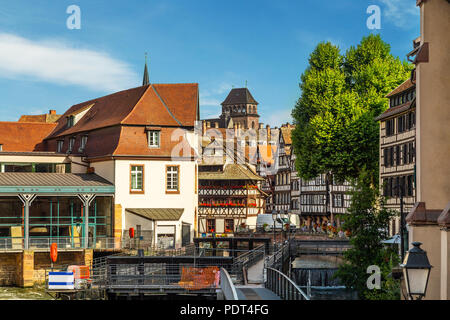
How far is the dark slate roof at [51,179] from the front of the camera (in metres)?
45.5

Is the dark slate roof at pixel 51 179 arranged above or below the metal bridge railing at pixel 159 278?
above

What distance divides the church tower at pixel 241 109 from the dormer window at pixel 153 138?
5440 inches

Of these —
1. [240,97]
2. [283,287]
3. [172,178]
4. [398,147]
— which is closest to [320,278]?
[398,147]

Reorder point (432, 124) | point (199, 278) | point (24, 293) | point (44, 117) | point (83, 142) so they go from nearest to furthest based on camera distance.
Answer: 1. point (432, 124)
2. point (199, 278)
3. point (24, 293)
4. point (83, 142)
5. point (44, 117)

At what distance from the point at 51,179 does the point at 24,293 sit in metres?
9.56

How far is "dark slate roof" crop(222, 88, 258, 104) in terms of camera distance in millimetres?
192350

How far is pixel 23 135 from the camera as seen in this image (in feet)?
201

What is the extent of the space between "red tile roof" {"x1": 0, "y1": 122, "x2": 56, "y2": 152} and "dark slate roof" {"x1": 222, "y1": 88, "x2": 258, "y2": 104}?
13104cm

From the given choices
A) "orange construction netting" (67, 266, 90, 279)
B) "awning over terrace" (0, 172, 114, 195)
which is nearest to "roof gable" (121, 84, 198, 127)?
"awning over terrace" (0, 172, 114, 195)

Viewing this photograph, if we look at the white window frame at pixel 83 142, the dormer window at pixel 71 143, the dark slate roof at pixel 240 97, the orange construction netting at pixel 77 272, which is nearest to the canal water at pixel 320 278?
the orange construction netting at pixel 77 272

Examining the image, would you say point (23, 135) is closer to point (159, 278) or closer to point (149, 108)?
point (149, 108)

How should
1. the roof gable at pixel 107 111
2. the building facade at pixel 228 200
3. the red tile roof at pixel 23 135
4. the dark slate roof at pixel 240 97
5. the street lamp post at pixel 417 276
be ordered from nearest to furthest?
the street lamp post at pixel 417 276 → the roof gable at pixel 107 111 → the red tile roof at pixel 23 135 → the building facade at pixel 228 200 → the dark slate roof at pixel 240 97

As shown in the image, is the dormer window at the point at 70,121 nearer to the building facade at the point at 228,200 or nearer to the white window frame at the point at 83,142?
the white window frame at the point at 83,142

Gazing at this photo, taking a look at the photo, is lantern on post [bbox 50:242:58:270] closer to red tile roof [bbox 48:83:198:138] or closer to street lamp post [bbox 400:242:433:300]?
red tile roof [bbox 48:83:198:138]
